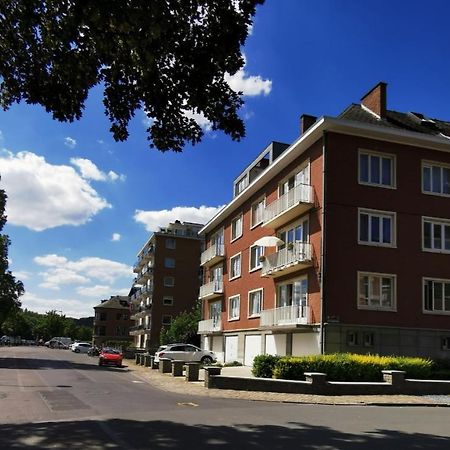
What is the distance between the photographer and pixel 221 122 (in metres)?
9.13

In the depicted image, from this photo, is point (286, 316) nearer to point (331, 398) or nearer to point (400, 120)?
point (331, 398)

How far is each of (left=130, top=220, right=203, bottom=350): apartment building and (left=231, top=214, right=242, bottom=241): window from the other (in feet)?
111

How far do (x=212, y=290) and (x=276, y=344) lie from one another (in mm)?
13708

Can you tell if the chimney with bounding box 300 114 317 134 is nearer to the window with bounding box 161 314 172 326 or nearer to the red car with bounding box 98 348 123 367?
the red car with bounding box 98 348 123 367

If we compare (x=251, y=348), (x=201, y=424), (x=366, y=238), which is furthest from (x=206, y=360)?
(x=201, y=424)

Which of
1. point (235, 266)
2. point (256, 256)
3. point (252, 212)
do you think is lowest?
point (235, 266)

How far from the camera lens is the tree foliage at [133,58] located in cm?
768

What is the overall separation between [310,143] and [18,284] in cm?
3284

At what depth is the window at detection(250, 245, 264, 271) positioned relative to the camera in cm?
3553

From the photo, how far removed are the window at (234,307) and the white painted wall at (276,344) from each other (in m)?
6.76

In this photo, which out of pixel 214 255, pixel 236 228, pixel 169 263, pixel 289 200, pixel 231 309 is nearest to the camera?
pixel 289 200

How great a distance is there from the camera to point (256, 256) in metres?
36.7

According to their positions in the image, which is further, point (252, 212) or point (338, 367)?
point (252, 212)

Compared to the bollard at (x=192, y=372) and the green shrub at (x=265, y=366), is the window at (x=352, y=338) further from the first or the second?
the bollard at (x=192, y=372)
